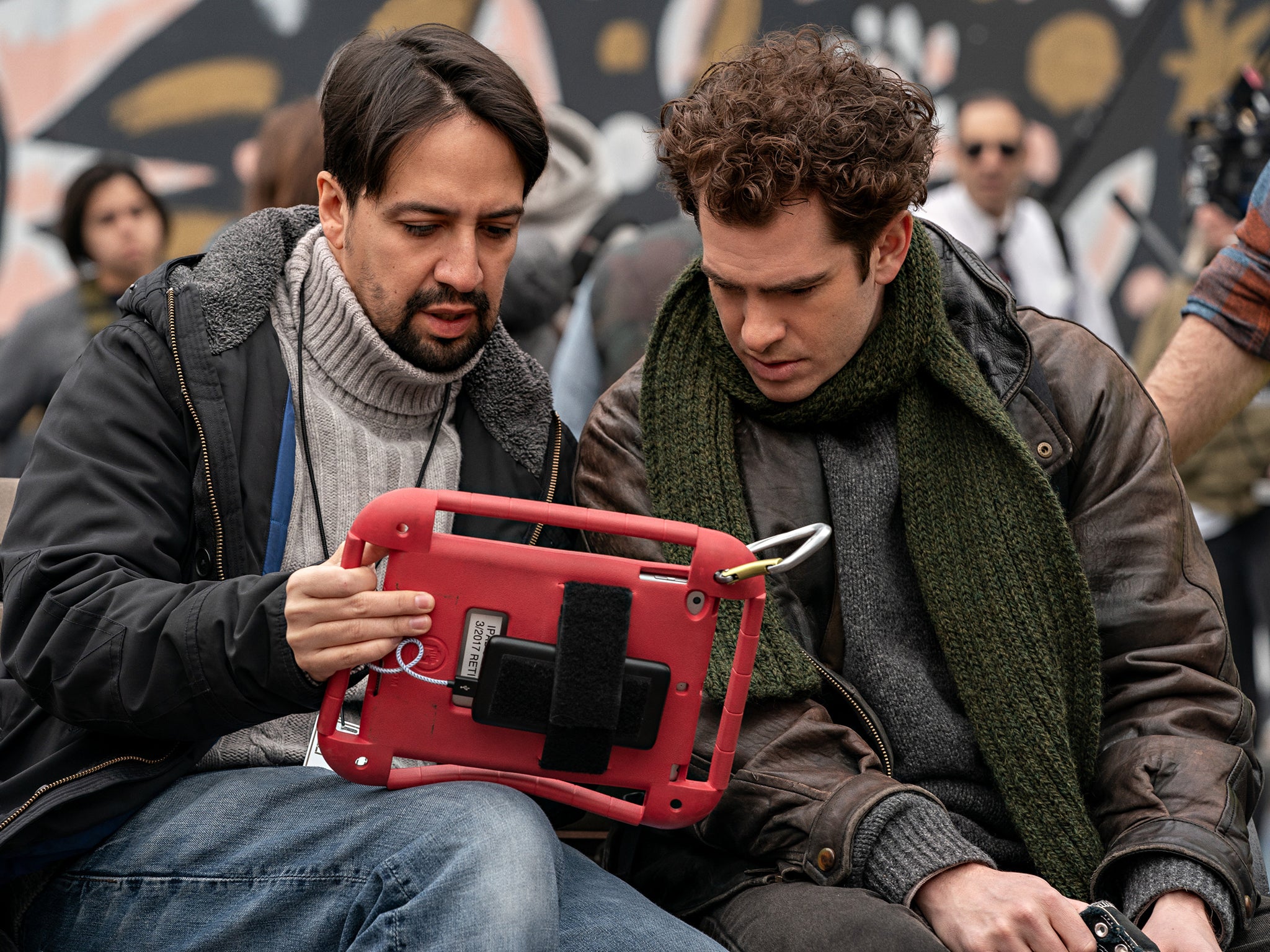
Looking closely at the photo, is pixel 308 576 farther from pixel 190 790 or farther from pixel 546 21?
pixel 546 21

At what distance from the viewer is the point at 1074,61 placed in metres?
6.52

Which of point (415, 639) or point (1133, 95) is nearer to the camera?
point (415, 639)

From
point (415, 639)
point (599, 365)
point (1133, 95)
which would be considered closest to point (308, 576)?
point (415, 639)

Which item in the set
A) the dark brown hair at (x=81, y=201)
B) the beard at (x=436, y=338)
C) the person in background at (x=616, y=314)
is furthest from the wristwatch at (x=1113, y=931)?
the dark brown hair at (x=81, y=201)

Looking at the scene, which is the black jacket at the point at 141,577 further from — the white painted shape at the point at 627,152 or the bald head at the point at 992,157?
the white painted shape at the point at 627,152

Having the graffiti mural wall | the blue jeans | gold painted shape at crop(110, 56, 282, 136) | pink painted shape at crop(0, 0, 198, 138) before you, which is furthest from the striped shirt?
pink painted shape at crop(0, 0, 198, 138)

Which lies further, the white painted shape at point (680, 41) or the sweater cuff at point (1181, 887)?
the white painted shape at point (680, 41)

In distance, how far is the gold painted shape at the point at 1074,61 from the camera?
6480mm

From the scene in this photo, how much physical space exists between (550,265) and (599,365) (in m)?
0.28

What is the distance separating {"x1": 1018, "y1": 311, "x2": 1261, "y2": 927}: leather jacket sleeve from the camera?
2012 mm

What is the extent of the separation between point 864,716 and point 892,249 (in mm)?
769

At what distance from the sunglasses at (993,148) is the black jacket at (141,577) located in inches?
124

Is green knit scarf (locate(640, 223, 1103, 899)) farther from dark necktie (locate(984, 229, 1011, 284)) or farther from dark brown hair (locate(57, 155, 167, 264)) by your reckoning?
dark brown hair (locate(57, 155, 167, 264))

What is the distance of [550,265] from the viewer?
11.3 ft
